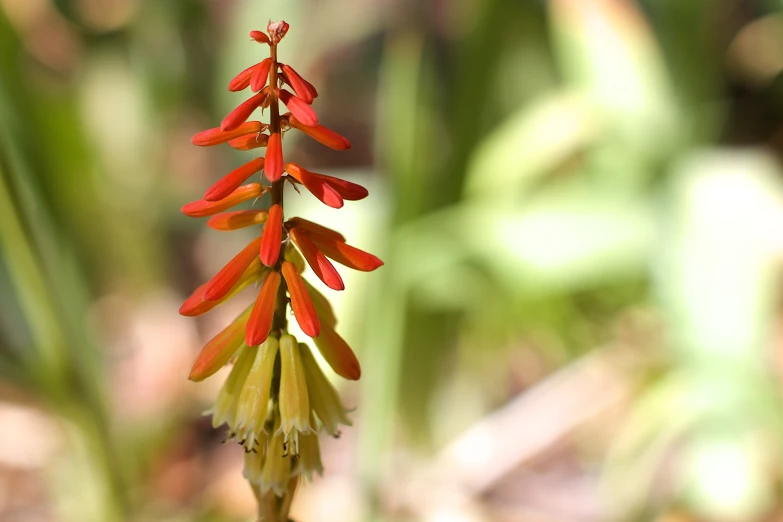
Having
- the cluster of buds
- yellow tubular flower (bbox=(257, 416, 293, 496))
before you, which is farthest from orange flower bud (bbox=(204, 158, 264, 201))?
yellow tubular flower (bbox=(257, 416, 293, 496))

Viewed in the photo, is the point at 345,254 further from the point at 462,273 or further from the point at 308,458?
the point at 462,273

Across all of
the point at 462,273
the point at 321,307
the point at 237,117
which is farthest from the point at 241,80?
the point at 462,273

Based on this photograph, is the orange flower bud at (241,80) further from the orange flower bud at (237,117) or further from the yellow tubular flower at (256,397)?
the yellow tubular flower at (256,397)

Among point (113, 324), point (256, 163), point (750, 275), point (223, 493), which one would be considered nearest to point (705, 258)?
point (750, 275)

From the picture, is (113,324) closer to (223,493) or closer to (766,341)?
(223,493)

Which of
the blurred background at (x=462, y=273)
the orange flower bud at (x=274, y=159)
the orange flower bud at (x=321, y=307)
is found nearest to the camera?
the orange flower bud at (x=274, y=159)

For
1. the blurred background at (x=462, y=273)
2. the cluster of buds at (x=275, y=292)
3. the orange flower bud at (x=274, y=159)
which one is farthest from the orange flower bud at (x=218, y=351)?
the blurred background at (x=462, y=273)

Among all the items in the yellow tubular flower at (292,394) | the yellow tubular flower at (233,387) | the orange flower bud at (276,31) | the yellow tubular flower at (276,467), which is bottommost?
the yellow tubular flower at (276,467)
